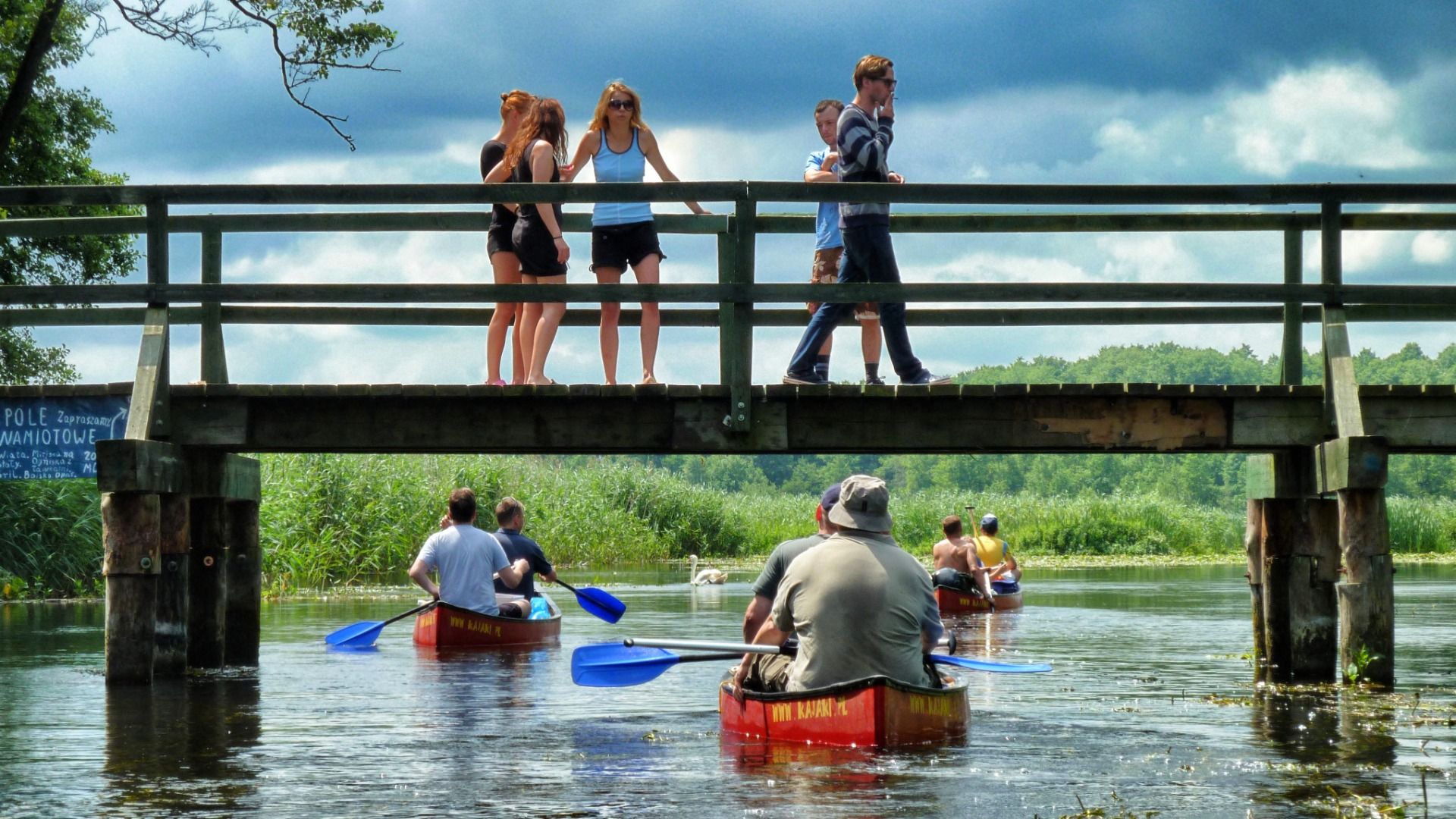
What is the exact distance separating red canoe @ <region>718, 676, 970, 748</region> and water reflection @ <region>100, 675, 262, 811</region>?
256 cm

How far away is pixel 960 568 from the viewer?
21.4 metres

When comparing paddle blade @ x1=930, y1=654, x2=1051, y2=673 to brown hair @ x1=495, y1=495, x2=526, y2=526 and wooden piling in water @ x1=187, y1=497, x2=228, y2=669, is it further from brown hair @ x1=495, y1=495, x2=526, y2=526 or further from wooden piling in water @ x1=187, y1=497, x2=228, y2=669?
brown hair @ x1=495, y1=495, x2=526, y2=526

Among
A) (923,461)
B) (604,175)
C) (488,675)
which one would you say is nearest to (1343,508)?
(604,175)

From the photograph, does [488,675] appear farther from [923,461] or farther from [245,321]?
[923,461]

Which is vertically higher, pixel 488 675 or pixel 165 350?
pixel 165 350

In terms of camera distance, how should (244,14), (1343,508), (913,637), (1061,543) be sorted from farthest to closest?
1. (1061,543)
2. (244,14)
3. (1343,508)
4. (913,637)

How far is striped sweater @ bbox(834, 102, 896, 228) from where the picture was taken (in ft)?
37.1

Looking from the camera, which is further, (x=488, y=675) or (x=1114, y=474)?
(x=1114, y=474)

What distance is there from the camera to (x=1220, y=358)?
126 meters

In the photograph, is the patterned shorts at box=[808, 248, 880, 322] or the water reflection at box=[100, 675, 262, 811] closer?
the water reflection at box=[100, 675, 262, 811]

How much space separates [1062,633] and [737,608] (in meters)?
4.86

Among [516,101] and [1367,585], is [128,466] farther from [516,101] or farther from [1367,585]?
Answer: [1367,585]

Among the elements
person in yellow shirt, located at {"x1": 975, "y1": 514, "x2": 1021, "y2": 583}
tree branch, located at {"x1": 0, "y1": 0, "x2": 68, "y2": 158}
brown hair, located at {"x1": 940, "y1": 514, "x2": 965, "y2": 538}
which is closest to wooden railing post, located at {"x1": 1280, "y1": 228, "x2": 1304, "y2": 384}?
A: brown hair, located at {"x1": 940, "y1": 514, "x2": 965, "y2": 538}

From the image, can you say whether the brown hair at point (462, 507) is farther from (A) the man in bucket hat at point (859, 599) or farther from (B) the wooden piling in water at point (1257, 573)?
(A) the man in bucket hat at point (859, 599)
